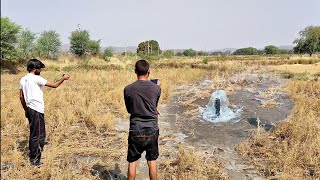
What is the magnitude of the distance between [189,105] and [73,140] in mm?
4003

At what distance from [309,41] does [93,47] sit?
38469mm

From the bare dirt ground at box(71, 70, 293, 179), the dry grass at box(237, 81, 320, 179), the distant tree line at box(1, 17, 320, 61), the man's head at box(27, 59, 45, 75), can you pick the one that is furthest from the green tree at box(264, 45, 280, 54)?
the man's head at box(27, 59, 45, 75)

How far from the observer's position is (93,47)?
3381 centimetres

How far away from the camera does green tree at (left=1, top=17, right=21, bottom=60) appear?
1969 centimetres

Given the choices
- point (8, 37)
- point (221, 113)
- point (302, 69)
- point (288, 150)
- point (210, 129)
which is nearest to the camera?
point (288, 150)

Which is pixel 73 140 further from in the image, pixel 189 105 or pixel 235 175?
pixel 189 105

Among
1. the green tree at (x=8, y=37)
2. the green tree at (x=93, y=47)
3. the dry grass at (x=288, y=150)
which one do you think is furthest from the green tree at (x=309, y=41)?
the dry grass at (x=288, y=150)

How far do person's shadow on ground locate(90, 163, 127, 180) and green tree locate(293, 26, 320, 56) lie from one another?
52643 millimetres

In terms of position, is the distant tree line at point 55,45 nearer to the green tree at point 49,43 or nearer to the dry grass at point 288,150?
the green tree at point 49,43

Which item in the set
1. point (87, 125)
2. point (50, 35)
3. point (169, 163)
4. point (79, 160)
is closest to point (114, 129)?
point (87, 125)

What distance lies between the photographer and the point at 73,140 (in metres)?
5.41

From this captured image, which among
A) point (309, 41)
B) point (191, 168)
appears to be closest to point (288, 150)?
point (191, 168)

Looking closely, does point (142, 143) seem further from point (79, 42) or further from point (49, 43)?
point (49, 43)

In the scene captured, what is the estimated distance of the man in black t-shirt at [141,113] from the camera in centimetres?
314
